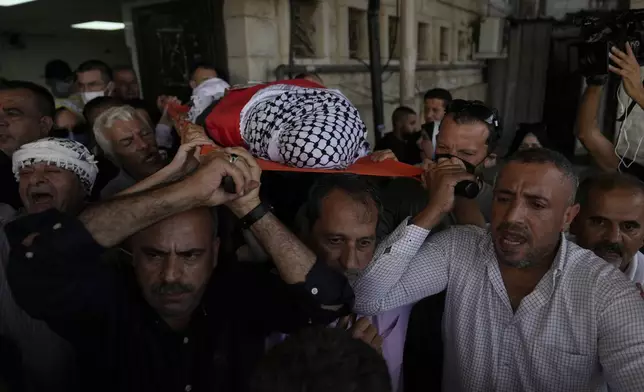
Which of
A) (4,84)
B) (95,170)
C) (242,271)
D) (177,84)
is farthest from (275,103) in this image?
(177,84)

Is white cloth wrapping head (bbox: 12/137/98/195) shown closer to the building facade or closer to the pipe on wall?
the building facade

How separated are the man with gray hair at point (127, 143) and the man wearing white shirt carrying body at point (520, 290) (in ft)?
4.13

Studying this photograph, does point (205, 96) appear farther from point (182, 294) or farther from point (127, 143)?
point (182, 294)

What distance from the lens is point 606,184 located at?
1.66 m

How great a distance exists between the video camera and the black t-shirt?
1.23 metres

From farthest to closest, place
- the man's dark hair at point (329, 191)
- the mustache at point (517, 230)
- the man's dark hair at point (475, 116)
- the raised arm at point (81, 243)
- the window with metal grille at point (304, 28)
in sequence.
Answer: the window with metal grille at point (304, 28) < the man's dark hair at point (475, 116) < the man's dark hair at point (329, 191) < the mustache at point (517, 230) < the raised arm at point (81, 243)

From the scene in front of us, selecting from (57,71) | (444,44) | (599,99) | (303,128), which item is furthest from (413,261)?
(444,44)

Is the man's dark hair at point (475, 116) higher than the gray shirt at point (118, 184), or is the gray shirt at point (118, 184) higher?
the man's dark hair at point (475, 116)

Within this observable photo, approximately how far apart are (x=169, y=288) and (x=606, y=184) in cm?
146

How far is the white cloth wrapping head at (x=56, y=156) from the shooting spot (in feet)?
5.56

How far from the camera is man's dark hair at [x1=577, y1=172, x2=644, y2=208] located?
1641mm

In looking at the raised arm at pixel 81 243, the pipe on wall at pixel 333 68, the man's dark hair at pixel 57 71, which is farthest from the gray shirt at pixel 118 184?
the man's dark hair at pixel 57 71

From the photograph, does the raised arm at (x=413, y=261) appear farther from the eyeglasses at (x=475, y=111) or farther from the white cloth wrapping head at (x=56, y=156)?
the white cloth wrapping head at (x=56, y=156)

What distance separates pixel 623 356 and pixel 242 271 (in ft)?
3.31
